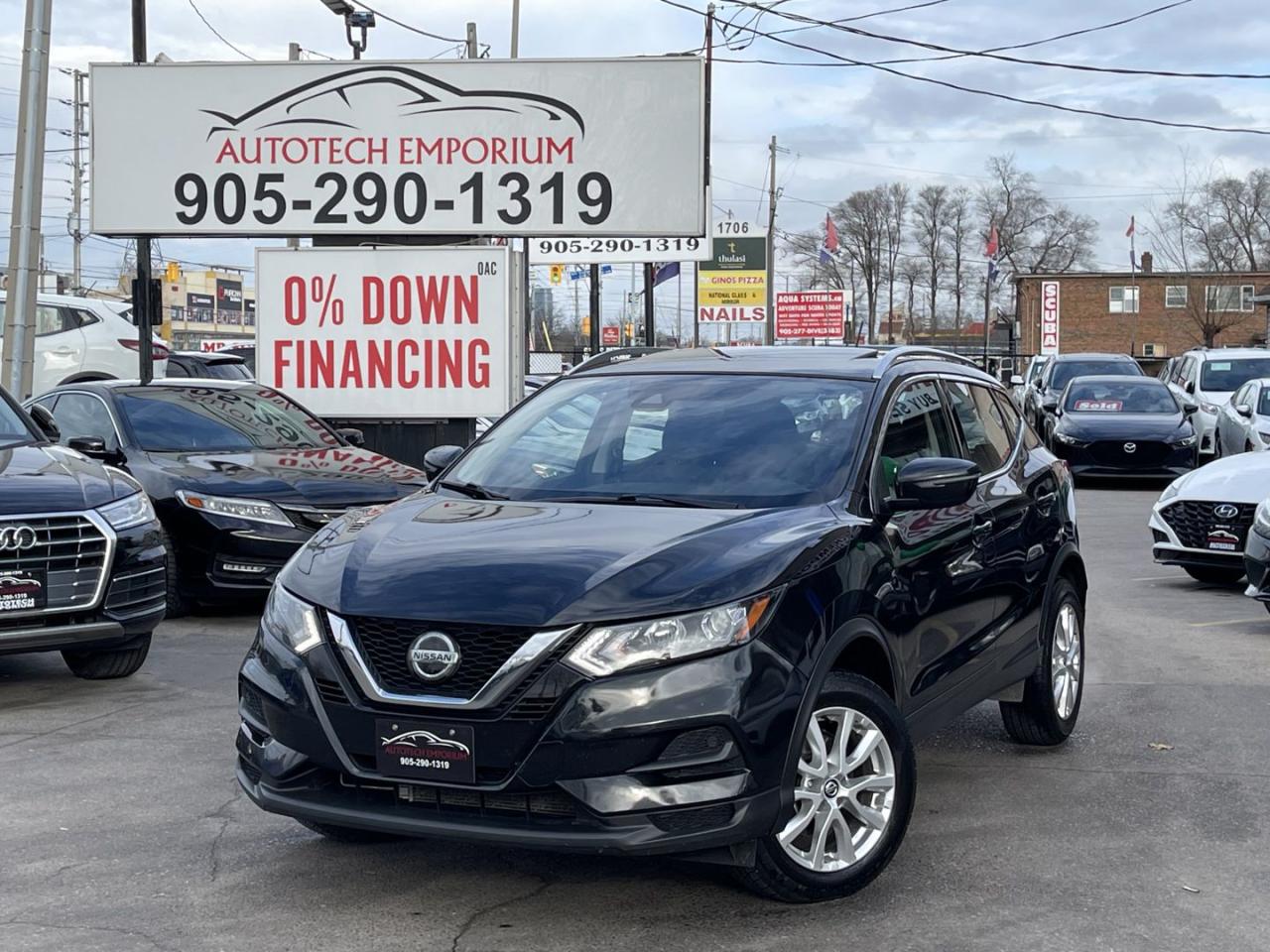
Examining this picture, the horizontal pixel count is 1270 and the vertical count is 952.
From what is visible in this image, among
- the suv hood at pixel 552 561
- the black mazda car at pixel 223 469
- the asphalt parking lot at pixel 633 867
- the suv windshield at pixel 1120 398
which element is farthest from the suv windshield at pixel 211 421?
the suv windshield at pixel 1120 398

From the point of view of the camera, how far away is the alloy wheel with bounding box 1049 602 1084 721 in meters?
6.76

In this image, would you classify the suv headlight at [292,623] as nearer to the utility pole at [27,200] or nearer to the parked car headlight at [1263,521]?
the parked car headlight at [1263,521]

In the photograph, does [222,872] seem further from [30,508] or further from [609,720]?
[30,508]

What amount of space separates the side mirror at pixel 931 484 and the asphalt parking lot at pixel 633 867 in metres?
1.15

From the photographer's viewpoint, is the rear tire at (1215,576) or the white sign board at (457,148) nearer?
the rear tire at (1215,576)

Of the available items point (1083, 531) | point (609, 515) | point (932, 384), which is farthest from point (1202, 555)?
point (609, 515)

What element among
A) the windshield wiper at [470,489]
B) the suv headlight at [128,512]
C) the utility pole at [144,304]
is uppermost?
the utility pole at [144,304]

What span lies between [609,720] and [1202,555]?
8.40 m

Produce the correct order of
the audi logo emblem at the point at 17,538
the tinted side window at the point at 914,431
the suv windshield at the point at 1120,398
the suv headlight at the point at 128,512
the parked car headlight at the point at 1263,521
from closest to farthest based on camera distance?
1. the tinted side window at the point at 914,431
2. the audi logo emblem at the point at 17,538
3. the suv headlight at the point at 128,512
4. the parked car headlight at the point at 1263,521
5. the suv windshield at the point at 1120,398

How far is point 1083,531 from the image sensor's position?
1617 centimetres

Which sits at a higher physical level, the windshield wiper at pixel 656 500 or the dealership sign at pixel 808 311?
the dealership sign at pixel 808 311

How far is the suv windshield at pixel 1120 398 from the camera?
22344 millimetres

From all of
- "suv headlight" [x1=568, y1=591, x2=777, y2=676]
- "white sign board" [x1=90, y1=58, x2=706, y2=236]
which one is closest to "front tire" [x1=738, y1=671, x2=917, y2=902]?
"suv headlight" [x1=568, y1=591, x2=777, y2=676]

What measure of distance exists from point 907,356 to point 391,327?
36.5 feet
